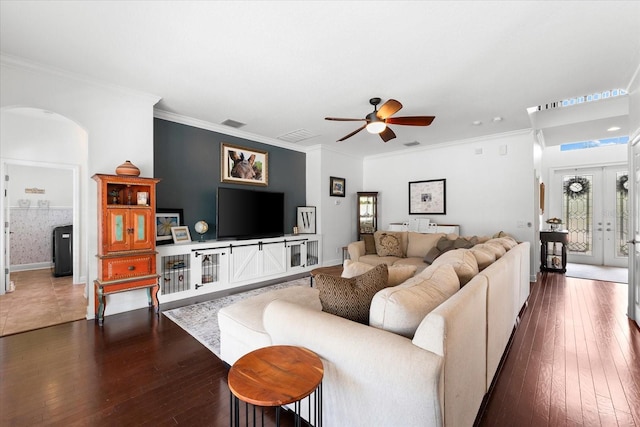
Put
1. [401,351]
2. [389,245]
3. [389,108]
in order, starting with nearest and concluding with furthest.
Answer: [401,351] → [389,108] → [389,245]

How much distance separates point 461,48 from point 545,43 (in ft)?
2.21

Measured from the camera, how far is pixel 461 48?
247 centimetres

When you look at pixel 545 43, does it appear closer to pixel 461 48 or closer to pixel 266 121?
pixel 461 48

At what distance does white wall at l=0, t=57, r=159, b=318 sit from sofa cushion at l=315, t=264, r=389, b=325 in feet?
9.79

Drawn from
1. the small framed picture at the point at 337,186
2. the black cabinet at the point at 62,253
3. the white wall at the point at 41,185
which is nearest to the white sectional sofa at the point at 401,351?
the small framed picture at the point at 337,186

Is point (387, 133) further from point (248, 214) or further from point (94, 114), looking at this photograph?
point (94, 114)

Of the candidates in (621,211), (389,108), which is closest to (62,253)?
(389,108)

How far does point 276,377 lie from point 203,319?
2359 mm

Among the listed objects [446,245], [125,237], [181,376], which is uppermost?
[125,237]

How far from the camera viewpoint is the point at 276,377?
119 centimetres

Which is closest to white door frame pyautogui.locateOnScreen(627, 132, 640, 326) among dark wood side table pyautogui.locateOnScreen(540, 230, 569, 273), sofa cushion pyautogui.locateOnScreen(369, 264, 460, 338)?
dark wood side table pyautogui.locateOnScreen(540, 230, 569, 273)

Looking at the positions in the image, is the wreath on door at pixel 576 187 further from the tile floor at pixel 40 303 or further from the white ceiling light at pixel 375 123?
the tile floor at pixel 40 303

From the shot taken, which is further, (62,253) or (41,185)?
(41,185)

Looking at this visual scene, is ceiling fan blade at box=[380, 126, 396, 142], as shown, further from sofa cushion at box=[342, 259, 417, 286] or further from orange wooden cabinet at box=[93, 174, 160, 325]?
orange wooden cabinet at box=[93, 174, 160, 325]
